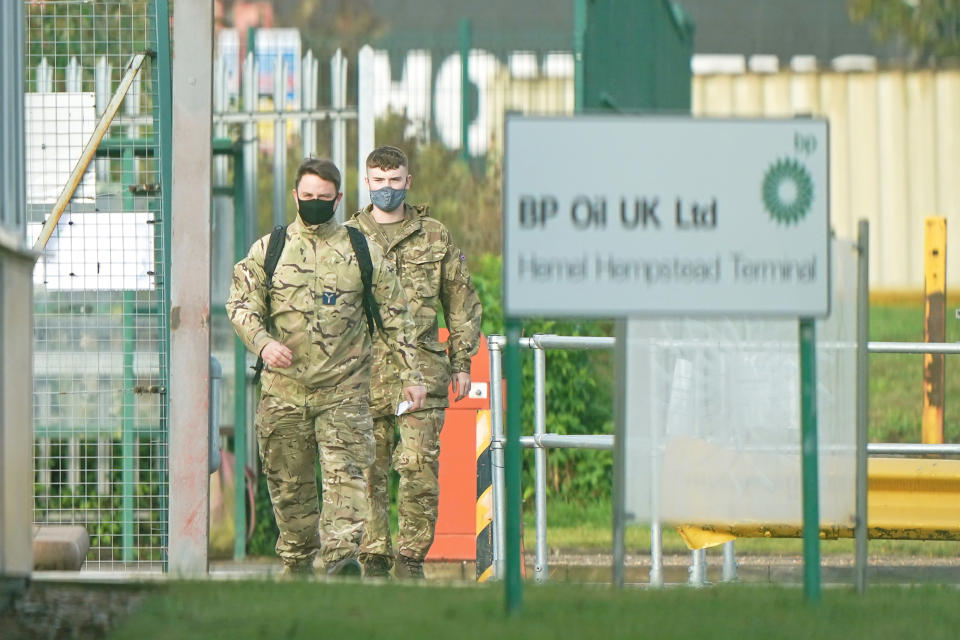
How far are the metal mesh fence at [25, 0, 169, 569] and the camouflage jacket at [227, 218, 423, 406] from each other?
3.28 feet

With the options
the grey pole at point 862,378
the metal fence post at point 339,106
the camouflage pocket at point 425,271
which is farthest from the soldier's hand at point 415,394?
the metal fence post at point 339,106

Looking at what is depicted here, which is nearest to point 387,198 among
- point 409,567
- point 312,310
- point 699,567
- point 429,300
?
point 429,300

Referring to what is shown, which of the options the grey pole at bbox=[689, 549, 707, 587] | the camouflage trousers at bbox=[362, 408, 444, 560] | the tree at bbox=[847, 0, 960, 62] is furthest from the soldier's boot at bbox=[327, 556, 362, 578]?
the tree at bbox=[847, 0, 960, 62]

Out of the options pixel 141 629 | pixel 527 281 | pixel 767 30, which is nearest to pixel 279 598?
pixel 141 629

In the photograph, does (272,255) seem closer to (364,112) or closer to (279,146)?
(364,112)

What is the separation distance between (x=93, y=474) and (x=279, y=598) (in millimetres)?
4611

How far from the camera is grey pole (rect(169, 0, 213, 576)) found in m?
8.30

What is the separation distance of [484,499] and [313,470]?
1.75m

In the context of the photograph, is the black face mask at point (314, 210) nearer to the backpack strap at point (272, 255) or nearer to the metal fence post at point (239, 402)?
the backpack strap at point (272, 255)

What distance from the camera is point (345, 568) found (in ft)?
26.9

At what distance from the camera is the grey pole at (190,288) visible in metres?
8.30

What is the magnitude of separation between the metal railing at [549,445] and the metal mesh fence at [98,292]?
5.06ft

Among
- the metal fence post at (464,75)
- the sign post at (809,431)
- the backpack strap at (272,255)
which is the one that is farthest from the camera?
the metal fence post at (464,75)

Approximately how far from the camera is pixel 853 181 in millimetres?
22078
